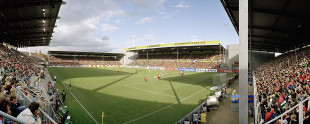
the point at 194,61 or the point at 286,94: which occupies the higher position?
the point at 194,61

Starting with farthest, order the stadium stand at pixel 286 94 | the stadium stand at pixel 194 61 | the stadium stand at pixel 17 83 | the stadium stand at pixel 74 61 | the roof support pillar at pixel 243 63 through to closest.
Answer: the stadium stand at pixel 74 61 → the stadium stand at pixel 194 61 → the roof support pillar at pixel 243 63 → the stadium stand at pixel 286 94 → the stadium stand at pixel 17 83

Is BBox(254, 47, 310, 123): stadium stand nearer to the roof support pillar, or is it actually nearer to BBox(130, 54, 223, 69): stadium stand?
the roof support pillar

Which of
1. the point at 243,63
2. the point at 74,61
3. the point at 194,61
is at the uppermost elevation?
the point at 74,61

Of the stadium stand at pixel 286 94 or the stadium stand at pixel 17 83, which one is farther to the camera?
the stadium stand at pixel 286 94

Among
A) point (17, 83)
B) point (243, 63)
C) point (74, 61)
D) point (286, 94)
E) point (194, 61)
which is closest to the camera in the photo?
point (17, 83)

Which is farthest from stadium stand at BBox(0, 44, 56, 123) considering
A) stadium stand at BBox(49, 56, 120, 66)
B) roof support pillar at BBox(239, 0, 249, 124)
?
stadium stand at BBox(49, 56, 120, 66)

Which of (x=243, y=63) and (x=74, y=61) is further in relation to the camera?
(x=74, y=61)

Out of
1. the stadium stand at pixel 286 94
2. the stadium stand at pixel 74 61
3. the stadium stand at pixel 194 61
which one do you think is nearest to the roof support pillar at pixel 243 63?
the stadium stand at pixel 286 94

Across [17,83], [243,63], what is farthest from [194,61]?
[17,83]

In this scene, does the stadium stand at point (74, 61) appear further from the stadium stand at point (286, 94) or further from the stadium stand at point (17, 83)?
the stadium stand at point (286, 94)

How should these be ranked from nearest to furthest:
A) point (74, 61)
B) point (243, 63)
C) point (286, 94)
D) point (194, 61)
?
Result: point (243, 63), point (286, 94), point (194, 61), point (74, 61)

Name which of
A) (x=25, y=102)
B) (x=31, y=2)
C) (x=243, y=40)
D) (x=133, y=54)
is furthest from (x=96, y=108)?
(x=133, y=54)

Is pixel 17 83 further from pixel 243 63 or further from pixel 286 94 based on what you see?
pixel 286 94

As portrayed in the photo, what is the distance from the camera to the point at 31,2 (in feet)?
55.3
